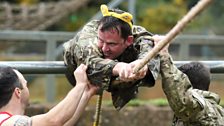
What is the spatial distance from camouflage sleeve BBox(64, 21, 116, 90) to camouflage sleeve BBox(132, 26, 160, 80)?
0.60 ft

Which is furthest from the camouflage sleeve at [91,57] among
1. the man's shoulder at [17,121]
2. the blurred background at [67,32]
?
the blurred background at [67,32]

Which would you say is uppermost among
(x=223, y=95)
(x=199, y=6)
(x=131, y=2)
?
(x=199, y=6)

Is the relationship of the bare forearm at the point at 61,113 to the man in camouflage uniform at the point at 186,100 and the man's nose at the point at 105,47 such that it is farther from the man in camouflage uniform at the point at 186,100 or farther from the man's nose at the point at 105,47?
the man in camouflage uniform at the point at 186,100

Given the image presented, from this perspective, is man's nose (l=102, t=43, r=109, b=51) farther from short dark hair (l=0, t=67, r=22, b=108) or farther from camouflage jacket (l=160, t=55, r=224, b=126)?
short dark hair (l=0, t=67, r=22, b=108)

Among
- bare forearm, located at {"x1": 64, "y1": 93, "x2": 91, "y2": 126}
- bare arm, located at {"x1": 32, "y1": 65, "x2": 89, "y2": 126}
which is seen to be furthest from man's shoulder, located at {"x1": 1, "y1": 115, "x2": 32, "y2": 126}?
bare forearm, located at {"x1": 64, "y1": 93, "x2": 91, "y2": 126}

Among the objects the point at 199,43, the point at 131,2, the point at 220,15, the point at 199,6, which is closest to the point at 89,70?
the point at 199,6

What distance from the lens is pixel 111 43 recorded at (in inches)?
163

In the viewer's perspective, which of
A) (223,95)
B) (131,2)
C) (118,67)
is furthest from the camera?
(131,2)

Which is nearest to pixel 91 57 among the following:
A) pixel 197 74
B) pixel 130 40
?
pixel 130 40

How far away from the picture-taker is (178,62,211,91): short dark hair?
4.67 metres

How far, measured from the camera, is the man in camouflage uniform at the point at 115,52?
163 inches

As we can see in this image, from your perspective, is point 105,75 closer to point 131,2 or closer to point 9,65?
point 9,65

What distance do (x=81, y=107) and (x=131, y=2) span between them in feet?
27.6

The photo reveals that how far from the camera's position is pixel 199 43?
1123 cm
